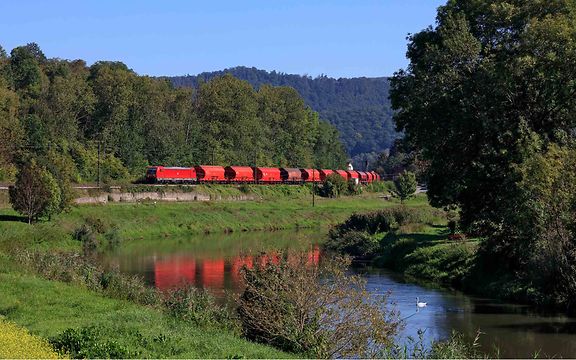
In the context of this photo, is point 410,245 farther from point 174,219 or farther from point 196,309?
point 174,219

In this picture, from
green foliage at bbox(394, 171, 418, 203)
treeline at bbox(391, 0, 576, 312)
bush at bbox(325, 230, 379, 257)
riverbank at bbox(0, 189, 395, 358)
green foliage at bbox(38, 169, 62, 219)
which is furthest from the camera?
green foliage at bbox(394, 171, 418, 203)

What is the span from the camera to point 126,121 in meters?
106

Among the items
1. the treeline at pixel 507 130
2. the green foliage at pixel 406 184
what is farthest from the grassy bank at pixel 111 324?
the green foliage at pixel 406 184

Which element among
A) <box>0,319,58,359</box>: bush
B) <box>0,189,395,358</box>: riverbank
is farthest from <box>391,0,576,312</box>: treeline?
<box>0,319,58,359</box>: bush

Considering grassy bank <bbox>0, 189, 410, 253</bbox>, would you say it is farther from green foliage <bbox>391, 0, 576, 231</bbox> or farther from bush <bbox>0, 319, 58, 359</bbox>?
bush <bbox>0, 319, 58, 359</bbox>

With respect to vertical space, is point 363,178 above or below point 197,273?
above

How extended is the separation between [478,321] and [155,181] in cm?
6687

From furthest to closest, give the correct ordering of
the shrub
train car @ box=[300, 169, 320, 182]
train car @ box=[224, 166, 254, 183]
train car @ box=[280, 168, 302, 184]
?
train car @ box=[300, 169, 320, 182]
train car @ box=[280, 168, 302, 184]
train car @ box=[224, 166, 254, 183]
the shrub

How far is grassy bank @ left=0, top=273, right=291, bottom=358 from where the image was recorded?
698 inches

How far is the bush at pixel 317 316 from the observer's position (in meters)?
20.4

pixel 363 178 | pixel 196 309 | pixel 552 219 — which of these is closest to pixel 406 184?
pixel 363 178

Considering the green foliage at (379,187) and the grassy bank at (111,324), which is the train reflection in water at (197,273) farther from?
the green foliage at (379,187)

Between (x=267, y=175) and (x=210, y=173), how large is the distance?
11.7 metres

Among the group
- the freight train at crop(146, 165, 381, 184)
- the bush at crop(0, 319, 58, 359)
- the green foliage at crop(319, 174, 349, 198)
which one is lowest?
the green foliage at crop(319, 174, 349, 198)
